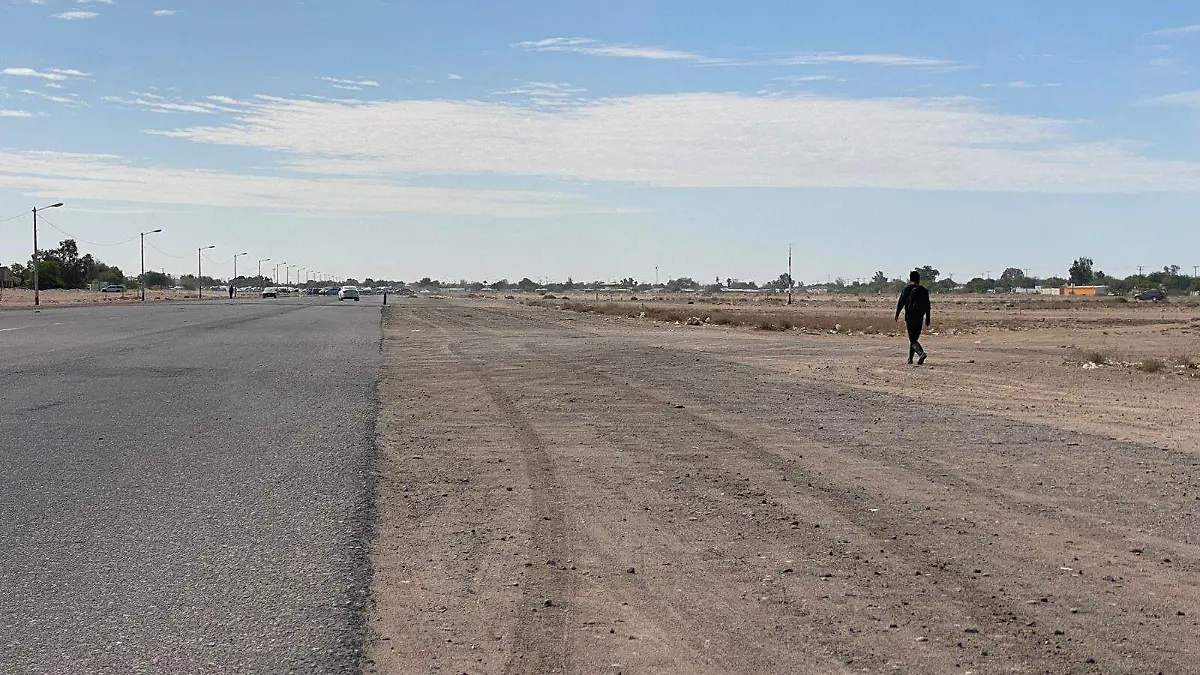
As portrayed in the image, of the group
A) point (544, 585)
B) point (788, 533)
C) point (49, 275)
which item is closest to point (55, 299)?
point (49, 275)

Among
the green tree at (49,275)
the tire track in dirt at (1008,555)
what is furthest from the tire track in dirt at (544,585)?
the green tree at (49,275)

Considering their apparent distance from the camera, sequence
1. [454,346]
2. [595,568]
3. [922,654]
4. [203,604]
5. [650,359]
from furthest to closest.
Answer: [454,346] < [650,359] < [595,568] < [203,604] < [922,654]

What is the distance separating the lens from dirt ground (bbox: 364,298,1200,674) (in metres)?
5.73

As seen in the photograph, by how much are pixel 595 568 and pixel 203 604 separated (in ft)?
7.24

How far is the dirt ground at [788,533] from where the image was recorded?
5727mm

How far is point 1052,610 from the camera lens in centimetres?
631

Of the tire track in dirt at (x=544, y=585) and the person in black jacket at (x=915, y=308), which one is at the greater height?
the person in black jacket at (x=915, y=308)

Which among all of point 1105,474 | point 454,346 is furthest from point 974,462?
point 454,346

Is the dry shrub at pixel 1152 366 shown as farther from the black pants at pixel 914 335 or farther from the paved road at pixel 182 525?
the paved road at pixel 182 525

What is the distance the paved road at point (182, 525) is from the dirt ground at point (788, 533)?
37 cm

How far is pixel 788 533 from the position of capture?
8.20 meters

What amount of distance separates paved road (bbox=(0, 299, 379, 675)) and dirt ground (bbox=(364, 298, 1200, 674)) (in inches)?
14.7

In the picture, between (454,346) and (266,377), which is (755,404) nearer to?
(266,377)

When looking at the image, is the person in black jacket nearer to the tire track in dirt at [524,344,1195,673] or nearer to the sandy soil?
the tire track in dirt at [524,344,1195,673]
